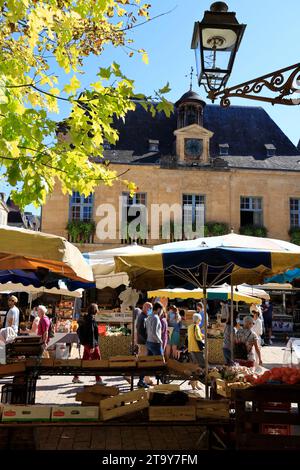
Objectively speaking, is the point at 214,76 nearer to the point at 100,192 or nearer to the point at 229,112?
the point at 100,192

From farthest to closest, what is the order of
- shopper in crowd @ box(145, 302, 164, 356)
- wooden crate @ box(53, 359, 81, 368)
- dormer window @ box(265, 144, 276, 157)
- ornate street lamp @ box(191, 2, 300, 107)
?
dormer window @ box(265, 144, 276, 157) → shopper in crowd @ box(145, 302, 164, 356) → wooden crate @ box(53, 359, 81, 368) → ornate street lamp @ box(191, 2, 300, 107)

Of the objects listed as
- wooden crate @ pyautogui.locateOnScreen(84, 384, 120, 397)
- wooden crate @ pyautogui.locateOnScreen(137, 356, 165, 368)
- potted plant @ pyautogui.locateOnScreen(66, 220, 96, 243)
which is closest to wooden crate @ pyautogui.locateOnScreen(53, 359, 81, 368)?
wooden crate @ pyautogui.locateOnScreen(137, 356, 165, 368)

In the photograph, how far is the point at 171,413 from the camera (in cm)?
455

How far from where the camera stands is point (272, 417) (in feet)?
14.4

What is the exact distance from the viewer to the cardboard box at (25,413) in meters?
4.40

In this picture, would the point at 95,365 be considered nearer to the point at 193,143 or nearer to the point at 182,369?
the point at 182,369

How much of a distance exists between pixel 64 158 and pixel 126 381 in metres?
5.99

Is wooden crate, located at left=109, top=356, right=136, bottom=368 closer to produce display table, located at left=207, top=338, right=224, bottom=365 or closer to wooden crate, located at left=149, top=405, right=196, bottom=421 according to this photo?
wooden crate, located at left=149, top=405, right=196, bottom=421

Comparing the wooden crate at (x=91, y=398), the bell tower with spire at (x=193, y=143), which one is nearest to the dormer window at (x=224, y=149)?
the bell tower with spire at (x=193, y=143)

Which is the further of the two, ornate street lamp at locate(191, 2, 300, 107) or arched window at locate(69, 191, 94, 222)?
arched window at locate(69, 191, 94, 222)

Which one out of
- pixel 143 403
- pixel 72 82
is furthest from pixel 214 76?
pixel 143 403

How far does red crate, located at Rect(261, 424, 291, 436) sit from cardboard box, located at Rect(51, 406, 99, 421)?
5.46ft

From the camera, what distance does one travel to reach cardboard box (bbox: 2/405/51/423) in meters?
4.40

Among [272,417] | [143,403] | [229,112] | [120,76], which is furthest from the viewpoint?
[229,112]
